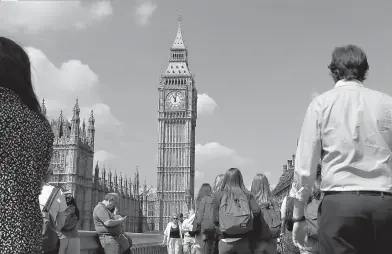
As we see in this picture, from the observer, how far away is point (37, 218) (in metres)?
2.57

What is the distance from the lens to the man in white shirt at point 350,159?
2832 mm

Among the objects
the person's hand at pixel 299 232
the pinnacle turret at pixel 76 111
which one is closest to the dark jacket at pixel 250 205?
the person's hand at pixel 299 232

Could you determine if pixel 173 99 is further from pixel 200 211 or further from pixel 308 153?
pixel 308 153

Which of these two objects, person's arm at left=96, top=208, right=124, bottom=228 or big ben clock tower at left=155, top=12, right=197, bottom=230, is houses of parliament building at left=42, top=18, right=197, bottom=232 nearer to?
big ben clock tower at left=155, top=12, right=197, bottom=230

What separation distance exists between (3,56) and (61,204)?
99.7 inches

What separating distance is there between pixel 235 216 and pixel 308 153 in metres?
2.78

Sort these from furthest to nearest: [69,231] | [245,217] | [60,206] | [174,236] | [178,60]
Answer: [178,60] < [174,236] < [69,231] < [245,217] < [60,206]

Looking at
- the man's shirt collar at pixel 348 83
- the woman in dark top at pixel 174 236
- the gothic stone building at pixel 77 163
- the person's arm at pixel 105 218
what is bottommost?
the woman in dark top at pixel 174 236

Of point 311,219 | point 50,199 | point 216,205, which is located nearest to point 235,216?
point 216,205

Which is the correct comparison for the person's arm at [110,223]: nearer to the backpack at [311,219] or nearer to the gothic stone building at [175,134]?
the backpack at [311,219]

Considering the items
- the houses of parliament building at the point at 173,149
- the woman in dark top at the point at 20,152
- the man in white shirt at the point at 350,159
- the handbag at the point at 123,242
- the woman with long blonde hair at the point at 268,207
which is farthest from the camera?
the houses of parliament building at the point at 173,149

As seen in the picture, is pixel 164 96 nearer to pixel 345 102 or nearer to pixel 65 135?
pixel 65 135

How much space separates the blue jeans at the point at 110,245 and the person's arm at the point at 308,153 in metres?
5.61

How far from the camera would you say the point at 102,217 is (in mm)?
8281
